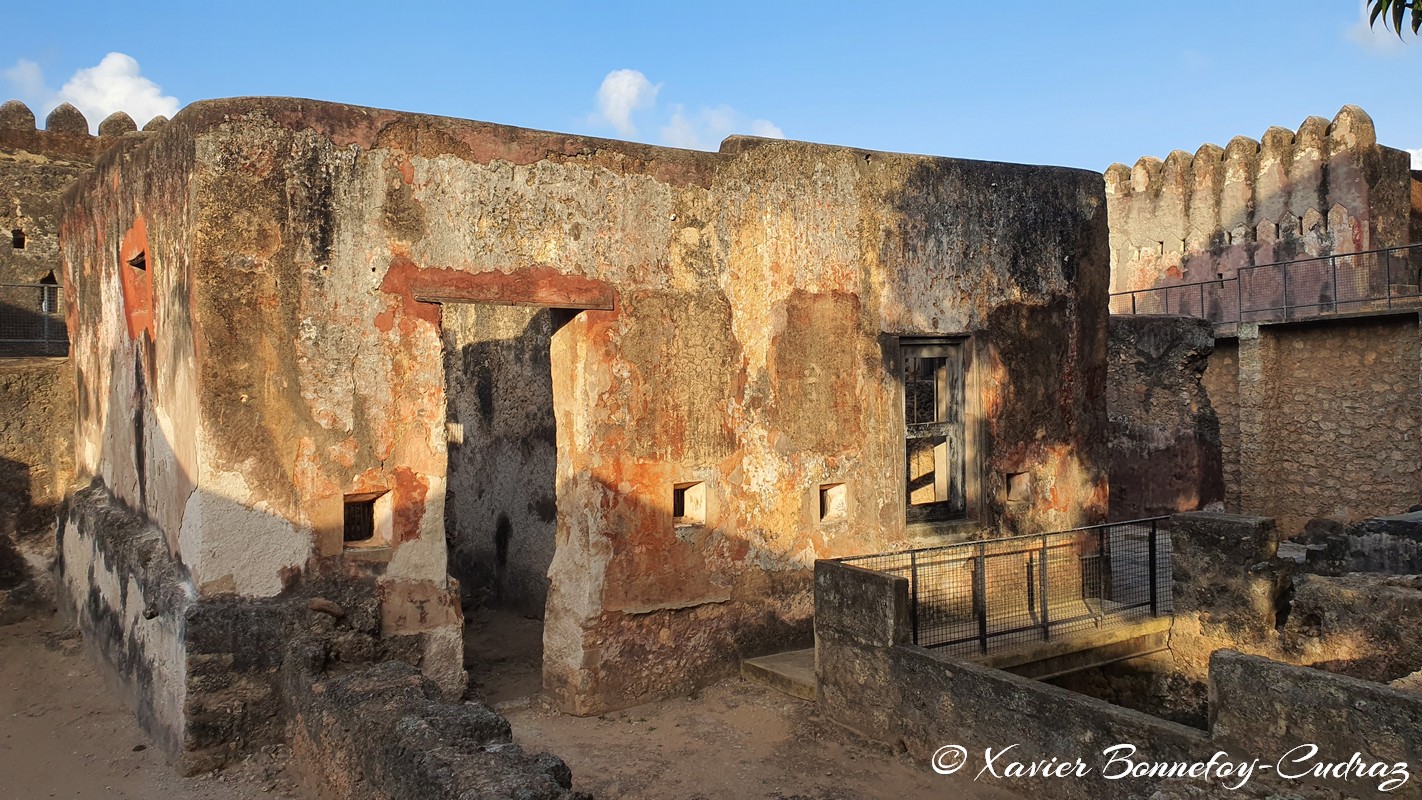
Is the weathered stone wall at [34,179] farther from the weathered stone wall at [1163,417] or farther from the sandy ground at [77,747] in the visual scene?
the weathered stone wall at [1163,417]

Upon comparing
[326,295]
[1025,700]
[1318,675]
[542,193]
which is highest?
[542,193]

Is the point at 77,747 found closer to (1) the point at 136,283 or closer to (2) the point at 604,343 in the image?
(1) the point at 136,283

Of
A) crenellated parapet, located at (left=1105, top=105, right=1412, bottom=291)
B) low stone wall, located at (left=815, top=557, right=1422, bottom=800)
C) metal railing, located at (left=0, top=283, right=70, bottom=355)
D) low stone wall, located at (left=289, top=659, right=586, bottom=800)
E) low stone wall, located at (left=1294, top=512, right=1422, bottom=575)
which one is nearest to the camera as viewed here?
low stone wall, located at (left=289, top=659, right=586, bottom=800)

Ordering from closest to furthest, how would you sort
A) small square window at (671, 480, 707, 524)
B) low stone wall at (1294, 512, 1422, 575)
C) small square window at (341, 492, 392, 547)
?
small square window at (341, 492, 392, 547) → small square window at (671, 480, 707, 524) → low stone wall at (1294, 512, 1422, 575)

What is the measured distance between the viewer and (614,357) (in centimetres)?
711

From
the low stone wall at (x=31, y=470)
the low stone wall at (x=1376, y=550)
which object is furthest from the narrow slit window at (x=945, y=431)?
the low stone wall at (x=31, y=470)

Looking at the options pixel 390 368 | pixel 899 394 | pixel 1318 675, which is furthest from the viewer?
pixel 899 394

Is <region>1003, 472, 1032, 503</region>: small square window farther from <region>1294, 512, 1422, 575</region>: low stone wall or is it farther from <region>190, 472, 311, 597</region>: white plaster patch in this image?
<region>190, 472, 311, 597</region>: white plaster patch

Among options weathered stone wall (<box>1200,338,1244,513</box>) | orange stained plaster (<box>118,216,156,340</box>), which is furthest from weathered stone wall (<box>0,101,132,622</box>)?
weathered stone wall (<box>1200,338,1244,513</box>)

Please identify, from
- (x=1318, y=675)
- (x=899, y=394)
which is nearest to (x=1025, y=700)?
(x=1318, y=675)

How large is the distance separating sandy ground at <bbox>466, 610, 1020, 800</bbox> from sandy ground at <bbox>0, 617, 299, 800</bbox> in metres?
1.54

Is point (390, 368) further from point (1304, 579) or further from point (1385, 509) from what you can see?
point (1385, 509)

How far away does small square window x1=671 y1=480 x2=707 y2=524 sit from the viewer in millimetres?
7488

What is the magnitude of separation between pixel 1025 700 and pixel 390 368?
4093 millimetres
